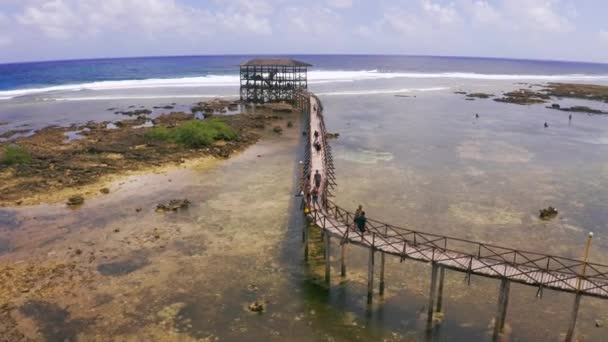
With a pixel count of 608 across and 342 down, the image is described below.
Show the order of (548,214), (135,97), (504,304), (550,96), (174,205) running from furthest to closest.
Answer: (550,96) < (135,97) < (174,205) < (548,214) < (504,304)

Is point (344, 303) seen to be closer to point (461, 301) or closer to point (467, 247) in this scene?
point (461, 301)

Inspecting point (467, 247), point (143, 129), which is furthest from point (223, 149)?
point (467, 247)

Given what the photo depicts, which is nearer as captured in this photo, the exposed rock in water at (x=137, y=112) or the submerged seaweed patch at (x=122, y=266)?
the submerged seaweed patch at (x=122, y=266)

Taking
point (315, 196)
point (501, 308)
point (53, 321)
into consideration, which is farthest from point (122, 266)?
point (501, 308)

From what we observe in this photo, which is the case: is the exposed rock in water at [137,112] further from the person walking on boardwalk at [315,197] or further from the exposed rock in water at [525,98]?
the exposed rock in water at [525,98]

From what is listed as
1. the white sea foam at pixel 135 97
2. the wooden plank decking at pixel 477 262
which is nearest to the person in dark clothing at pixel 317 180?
the wooden plank decking at pixel 477 262

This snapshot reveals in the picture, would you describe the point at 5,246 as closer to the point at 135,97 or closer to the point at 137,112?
the point at 137,112
